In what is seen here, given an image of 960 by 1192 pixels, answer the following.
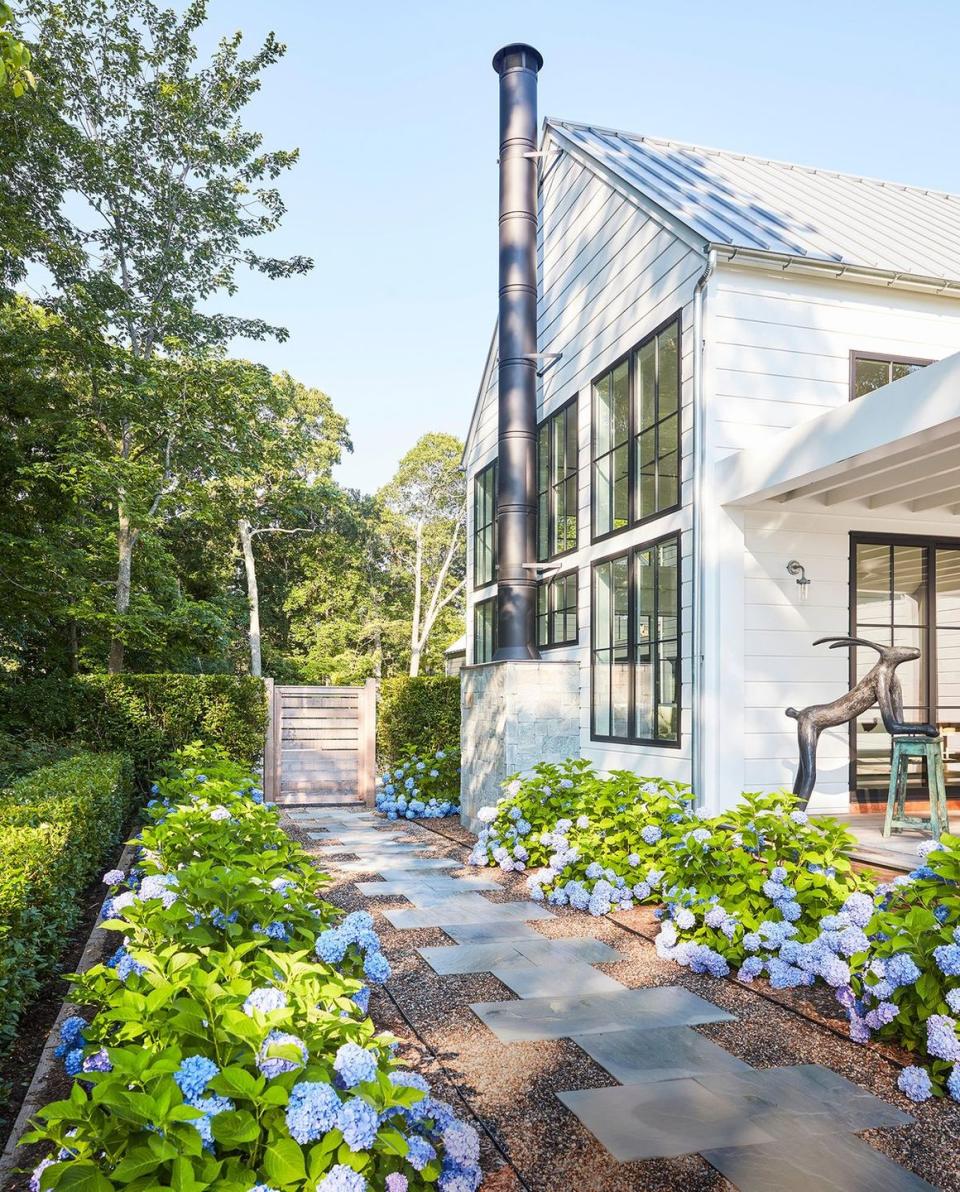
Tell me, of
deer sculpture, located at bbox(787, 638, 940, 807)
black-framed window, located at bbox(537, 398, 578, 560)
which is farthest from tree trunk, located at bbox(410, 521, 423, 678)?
deer sculpture, located at bbox(787, 638, 940, 807)

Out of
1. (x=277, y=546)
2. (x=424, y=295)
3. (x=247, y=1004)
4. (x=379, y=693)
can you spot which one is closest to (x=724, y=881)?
(x=247, y=1004)

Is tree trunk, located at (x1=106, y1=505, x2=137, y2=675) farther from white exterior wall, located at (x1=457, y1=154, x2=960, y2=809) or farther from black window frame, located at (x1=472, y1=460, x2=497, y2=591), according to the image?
white exterior wall, located at (x1=457, y1=154, x2=960, y2=809)

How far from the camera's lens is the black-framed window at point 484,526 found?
10.9 meters

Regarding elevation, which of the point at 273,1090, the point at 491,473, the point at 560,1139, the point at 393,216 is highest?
the point at 393,216

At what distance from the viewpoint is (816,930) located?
12.0 ft

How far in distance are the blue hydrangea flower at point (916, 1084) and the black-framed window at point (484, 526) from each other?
8.35 meters

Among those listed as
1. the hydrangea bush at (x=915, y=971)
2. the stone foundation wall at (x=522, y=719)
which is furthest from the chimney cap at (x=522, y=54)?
the hydrangea bush at (x=915, y=971)

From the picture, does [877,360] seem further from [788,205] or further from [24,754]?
[24,754]

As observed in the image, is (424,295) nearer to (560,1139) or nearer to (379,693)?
(379,693)

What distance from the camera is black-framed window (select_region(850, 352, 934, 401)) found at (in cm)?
645

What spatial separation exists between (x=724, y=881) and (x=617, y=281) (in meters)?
5.38

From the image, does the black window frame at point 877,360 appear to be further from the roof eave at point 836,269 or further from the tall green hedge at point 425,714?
the tall green hedge at point 425,714

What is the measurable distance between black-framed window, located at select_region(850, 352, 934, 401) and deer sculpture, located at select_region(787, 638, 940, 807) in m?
2.07

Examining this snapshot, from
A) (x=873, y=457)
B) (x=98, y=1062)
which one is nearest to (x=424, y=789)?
(x=873, y=457)
